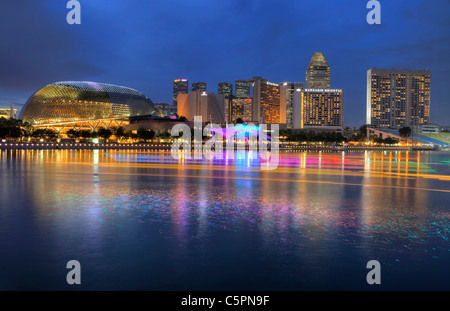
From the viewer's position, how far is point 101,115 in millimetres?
134375

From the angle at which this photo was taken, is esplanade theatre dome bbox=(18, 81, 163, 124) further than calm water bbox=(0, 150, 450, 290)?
Yes

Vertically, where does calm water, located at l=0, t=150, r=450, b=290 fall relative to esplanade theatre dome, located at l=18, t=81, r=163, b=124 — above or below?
below

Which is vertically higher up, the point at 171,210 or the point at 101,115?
the point at 101,115

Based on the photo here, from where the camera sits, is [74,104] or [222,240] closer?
[222,240]

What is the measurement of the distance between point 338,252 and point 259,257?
155cm

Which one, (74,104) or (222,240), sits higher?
(74,104)

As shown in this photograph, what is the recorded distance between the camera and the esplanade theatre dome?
130 metres

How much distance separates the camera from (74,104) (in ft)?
428

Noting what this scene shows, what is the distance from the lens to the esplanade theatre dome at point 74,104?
130 m

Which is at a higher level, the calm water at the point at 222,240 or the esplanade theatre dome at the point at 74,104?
the esplanade theatre dome at the point at 74,104

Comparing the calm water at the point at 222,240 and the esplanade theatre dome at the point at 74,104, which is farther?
the esplanade theatre dome at the point at 74,104
